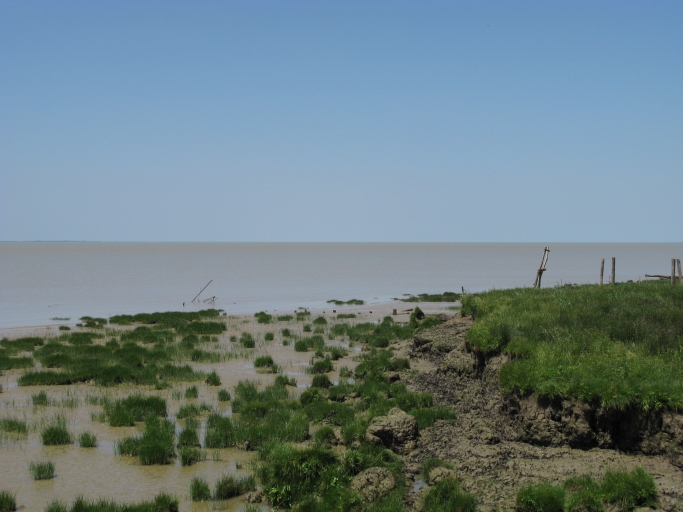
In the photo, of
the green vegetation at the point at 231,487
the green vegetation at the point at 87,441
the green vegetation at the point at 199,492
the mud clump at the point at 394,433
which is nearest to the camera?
the green vegetation at the point at 199,492

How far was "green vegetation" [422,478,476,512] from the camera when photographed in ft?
30.2

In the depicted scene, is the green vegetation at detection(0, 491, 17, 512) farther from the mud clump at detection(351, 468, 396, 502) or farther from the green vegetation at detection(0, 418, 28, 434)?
the mud clump at detection(351, 468, 396, 502)

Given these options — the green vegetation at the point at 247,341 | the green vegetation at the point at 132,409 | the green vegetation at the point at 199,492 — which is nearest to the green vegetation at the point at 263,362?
the green vegetation at the point at 247,341

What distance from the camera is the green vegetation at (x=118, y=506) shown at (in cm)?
977

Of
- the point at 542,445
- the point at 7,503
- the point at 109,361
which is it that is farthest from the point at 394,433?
the point at 109,361

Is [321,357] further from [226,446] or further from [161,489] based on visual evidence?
[161,489]

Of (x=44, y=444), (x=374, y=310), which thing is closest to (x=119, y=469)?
(x=44, y=444)

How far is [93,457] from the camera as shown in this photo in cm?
1266

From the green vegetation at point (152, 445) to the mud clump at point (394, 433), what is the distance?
435 centimetres

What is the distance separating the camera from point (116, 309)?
47906 millimetres

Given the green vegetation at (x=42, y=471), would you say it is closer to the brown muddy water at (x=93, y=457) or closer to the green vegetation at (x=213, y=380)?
the brown muddy water at (x=93, y=457)

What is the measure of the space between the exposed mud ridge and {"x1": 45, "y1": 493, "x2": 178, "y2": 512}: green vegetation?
13.9ft

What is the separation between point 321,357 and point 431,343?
16.0ft

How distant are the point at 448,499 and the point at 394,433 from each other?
310 centimetres
